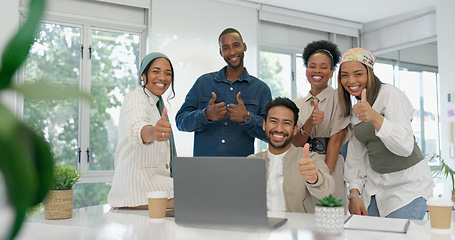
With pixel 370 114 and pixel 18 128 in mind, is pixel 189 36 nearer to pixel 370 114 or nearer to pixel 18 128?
pixel 370 114

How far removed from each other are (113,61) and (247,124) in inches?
98.5

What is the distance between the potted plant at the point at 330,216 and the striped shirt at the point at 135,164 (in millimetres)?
749

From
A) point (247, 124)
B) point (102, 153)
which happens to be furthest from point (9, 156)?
point (102, 153)

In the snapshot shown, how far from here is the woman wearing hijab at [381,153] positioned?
1.88 metres

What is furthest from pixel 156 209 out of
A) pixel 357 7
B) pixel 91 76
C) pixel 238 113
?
pixel 357 7

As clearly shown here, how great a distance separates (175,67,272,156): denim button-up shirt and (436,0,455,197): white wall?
9.54 feet

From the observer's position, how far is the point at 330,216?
1.33 meters

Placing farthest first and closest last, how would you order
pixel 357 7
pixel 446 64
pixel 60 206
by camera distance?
1. pixel 357 7
2. pixel 446 64
3. pixel 60 206

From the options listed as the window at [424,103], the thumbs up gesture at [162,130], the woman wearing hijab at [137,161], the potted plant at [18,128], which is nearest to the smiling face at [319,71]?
the woman wearing hijab at [137,161]

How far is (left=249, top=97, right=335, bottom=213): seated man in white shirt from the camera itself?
1858 mm

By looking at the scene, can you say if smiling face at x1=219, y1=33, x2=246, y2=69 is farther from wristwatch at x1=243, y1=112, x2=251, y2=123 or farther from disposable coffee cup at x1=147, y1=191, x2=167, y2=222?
disposable coffee cup at x1=147, y1=191, x2=167, y2=222

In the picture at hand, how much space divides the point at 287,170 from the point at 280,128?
8.4 inches

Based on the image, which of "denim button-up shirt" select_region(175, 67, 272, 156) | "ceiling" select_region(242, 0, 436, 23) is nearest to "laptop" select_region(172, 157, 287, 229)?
"denim button-up shirt" select_region(175, 67, 272, 156)

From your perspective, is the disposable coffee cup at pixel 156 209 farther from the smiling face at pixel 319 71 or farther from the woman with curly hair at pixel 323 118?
the smiling face at pixel 319 71
